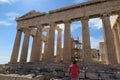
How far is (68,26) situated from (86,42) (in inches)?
159

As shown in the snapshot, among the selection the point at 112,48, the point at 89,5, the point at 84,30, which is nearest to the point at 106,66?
the point at 112,48

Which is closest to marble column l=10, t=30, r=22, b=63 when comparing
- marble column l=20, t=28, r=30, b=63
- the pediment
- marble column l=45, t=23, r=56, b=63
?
marble column l=20, t=28, r=30, b=63

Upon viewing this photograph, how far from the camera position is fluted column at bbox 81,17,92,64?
1794cm

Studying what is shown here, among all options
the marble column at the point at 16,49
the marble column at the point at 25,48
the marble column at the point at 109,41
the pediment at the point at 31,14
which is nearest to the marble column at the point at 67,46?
the marble column at the point at 109,41

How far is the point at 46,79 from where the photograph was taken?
11.2m

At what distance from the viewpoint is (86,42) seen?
18.7 m

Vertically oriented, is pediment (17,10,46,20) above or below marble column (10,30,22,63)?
above

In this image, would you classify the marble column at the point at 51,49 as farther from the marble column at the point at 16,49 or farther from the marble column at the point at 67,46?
the marble column at the point at 16,49

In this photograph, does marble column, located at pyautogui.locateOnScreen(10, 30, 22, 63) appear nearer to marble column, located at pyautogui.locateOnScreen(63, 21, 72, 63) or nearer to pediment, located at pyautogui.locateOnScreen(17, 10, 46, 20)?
pediment, located at pyautogui.locateOnScreen(17, 10, 46, 20)

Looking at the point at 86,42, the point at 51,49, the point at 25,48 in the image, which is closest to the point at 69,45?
Answer: the point at 86,42

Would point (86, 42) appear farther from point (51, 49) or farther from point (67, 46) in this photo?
point (51, 49)

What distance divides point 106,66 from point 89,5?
9.49m

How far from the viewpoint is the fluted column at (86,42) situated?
17938mm

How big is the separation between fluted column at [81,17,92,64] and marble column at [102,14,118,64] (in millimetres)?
2280
